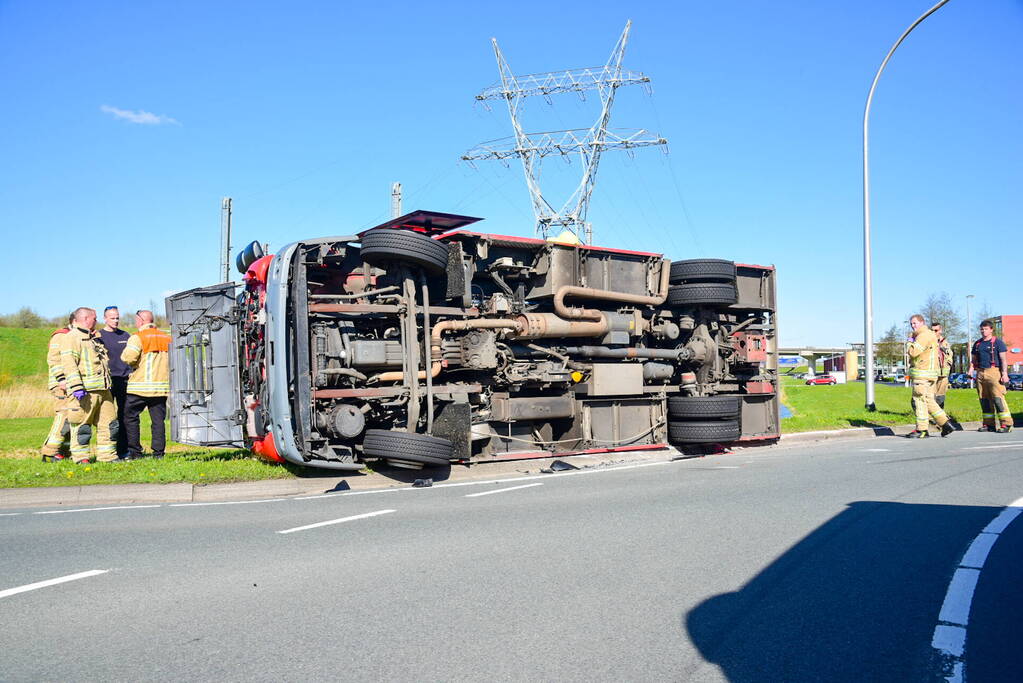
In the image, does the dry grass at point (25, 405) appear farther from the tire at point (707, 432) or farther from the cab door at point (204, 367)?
the tire at point (707, 432)

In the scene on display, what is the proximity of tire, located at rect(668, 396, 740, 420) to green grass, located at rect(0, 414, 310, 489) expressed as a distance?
5.54 metres

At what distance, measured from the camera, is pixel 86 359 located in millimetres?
10633

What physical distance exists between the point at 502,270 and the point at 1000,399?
30.9 feet

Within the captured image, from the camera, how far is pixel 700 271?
1276cm

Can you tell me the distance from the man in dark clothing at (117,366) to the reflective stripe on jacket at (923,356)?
12.1 m

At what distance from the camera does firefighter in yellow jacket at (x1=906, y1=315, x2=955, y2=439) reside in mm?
13664

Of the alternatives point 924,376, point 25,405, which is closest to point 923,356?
point 924,376

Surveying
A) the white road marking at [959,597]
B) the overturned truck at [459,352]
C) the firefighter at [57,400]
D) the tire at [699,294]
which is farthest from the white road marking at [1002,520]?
the firefighter at [57,400]

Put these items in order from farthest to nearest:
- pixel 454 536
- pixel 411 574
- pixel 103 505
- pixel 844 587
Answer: pixel 103 505 → pixel 454 536 → pixel 411 574 → pixel 844 587

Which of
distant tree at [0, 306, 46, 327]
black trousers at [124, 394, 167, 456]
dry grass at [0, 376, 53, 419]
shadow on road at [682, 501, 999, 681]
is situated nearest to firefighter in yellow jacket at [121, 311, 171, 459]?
black trousers at [124, 394, 167, 456]

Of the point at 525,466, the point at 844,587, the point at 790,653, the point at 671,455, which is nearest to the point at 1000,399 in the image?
the point at 671,455

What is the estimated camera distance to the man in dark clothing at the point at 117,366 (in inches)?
450

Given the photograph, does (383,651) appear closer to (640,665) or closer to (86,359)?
(640,665)

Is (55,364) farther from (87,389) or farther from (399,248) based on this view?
(399,248)
